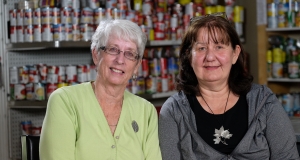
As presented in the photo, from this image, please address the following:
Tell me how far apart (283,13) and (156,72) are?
151cm

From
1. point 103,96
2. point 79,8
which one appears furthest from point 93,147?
point 79,8

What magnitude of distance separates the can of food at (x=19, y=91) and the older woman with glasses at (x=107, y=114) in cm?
212

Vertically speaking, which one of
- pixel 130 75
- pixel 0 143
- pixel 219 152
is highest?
pixel 130 75

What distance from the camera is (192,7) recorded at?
211 inches

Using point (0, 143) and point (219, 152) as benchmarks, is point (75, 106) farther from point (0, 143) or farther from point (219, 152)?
point (0, 143)

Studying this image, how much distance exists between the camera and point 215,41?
2543 millimetres

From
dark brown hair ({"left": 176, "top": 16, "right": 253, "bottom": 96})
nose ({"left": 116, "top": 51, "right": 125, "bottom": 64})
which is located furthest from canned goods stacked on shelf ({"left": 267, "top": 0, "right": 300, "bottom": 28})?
nose ({"left": 116, "top": 51, "right": 125, "bottom": 64})

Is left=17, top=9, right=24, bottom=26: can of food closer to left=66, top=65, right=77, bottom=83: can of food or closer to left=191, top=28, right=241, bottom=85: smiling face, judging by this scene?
left=66, top=65, right=77, bottom=83: can of food

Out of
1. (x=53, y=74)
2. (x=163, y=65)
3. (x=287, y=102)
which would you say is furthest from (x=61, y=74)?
(x=287, y=102)

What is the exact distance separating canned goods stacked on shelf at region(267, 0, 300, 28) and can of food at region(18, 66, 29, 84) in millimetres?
2556

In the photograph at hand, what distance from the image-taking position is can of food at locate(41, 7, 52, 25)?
4.27 meters

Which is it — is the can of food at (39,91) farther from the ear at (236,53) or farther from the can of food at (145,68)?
the ear at (236,53)

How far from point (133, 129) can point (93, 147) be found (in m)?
0.23

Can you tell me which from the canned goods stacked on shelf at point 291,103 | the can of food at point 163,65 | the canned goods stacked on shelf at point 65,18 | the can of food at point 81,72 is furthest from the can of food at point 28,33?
the canned goods stacked on shelf at point 291,103
